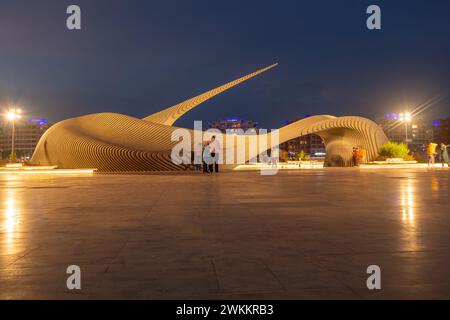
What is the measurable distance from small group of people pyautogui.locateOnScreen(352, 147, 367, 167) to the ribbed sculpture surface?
0.97 metres

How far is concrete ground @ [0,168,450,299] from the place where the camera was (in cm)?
269

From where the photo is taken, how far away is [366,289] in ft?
8.77

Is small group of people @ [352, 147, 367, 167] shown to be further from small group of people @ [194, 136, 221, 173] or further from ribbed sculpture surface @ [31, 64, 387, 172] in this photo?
small group of people @ [194, 136, 221, 173]

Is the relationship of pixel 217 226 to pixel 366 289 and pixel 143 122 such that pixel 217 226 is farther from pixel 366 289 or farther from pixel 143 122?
pixel 143 122

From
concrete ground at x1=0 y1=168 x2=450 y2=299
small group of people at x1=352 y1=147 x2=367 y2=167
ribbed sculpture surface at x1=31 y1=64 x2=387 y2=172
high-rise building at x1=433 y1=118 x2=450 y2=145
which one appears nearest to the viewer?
concrete ground at x1=0 y1=168 x2=450 y2=299

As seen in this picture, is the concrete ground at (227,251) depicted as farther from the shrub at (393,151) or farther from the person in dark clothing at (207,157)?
the shrub at (393,151)

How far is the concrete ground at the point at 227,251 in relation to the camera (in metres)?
2.69

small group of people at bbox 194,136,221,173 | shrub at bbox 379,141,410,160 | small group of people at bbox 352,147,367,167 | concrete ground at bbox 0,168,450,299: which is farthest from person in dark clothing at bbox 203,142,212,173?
shrub at bbox 379,141,410,160

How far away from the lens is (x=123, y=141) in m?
28.5

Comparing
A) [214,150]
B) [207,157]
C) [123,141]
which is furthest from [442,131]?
[214,150]

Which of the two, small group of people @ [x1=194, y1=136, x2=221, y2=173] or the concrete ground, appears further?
small group of people @ [x1=194, y1=136, x2=221, y2=173]

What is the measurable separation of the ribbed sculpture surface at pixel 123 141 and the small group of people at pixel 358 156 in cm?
97

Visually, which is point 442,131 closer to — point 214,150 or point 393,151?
point 393,151

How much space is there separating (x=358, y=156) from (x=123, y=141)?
1637cm
